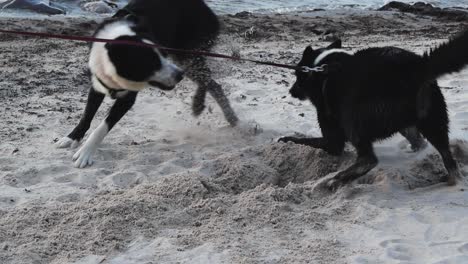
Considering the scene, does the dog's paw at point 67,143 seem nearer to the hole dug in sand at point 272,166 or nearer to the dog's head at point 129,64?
the dog's head at point 129,64

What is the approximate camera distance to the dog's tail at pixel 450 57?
11.1 feet

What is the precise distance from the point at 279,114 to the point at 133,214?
2595 mm

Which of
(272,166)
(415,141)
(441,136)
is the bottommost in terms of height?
(272,166)

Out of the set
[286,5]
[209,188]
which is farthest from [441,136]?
[286,5]

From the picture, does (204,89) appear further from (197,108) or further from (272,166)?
(272,166)

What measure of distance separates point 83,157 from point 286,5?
Answer: 10768 mm

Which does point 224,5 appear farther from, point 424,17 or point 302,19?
point 424,17

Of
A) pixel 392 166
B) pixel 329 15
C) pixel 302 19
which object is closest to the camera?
pixel 392 166

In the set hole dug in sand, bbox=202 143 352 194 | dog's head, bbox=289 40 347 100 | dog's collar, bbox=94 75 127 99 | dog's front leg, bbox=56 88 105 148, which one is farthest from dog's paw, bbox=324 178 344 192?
dog's front leg, bbox=56 88 105 148

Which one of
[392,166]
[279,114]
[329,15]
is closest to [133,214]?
[392,166]

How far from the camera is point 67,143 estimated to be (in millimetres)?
4801

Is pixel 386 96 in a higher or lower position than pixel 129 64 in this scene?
higher

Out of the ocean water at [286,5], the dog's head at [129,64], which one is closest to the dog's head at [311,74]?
the dog's head at [129,64]

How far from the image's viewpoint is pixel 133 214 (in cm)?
340
